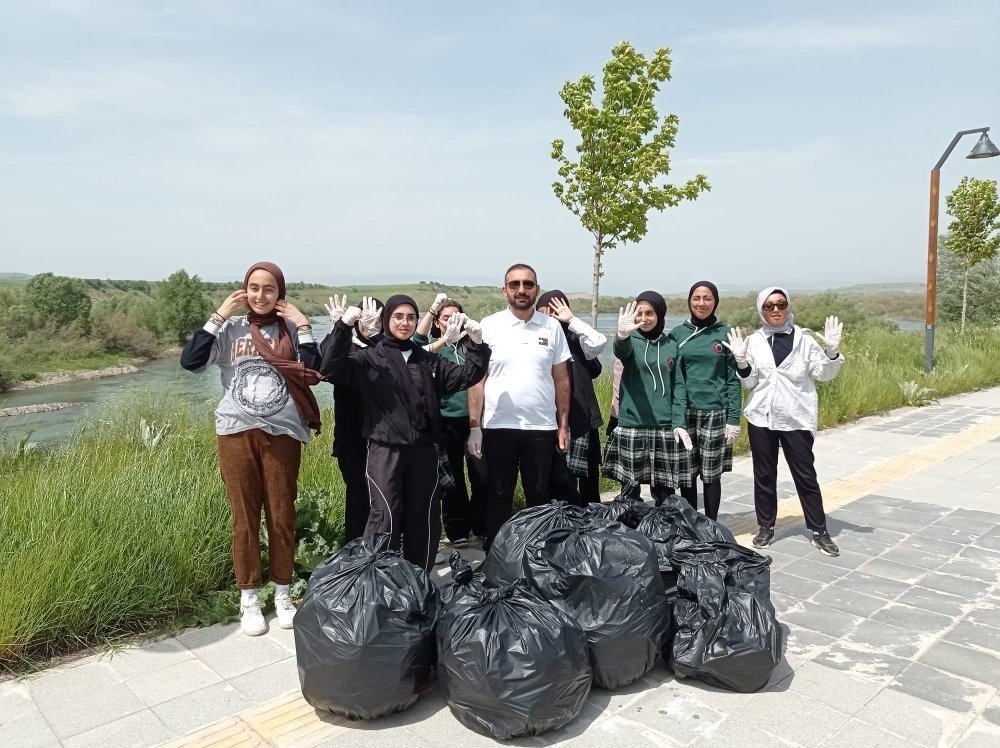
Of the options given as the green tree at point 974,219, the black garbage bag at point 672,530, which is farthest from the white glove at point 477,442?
the green tree at point 974,219

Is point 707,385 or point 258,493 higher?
point 707,385

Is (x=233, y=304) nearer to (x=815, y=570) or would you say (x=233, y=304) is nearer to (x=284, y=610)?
(x=284, y=610)

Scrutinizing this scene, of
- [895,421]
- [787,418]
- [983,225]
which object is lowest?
[895,421]

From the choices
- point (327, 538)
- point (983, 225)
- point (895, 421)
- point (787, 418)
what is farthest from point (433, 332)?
point (983, 225)

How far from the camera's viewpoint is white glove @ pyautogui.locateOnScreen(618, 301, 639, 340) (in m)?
4.33

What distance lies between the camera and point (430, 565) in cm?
367

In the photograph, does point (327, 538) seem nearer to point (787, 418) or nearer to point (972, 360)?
point (787, 418)

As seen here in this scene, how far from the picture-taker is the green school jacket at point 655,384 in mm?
4473

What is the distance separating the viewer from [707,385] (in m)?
4.48

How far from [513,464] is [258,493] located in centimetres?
140

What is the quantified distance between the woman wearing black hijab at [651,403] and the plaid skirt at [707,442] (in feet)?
0.42

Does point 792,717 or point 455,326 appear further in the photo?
point 455,326

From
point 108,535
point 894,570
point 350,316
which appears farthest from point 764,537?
point 108,535

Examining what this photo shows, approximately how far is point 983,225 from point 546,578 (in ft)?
64.2
